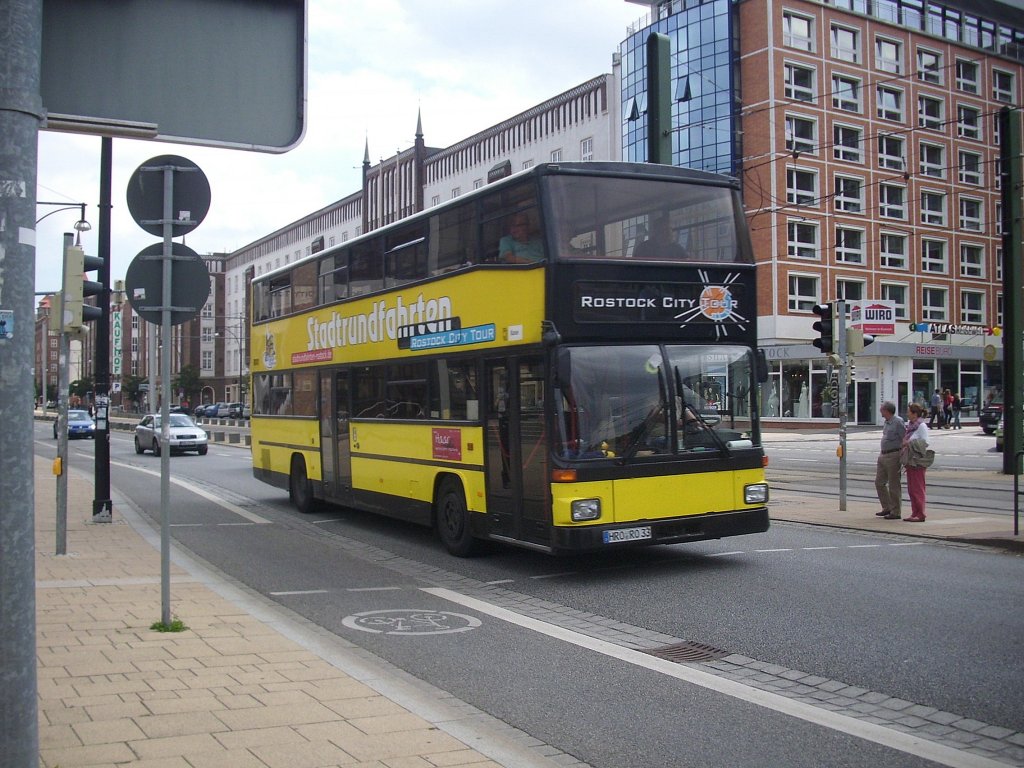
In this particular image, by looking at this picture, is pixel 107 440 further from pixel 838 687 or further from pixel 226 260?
pixel 226 260

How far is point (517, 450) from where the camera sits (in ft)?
32.7

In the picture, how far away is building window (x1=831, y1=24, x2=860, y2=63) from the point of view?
5391cm

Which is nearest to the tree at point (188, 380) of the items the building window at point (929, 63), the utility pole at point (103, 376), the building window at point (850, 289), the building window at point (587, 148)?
the building window at point (587, 148)

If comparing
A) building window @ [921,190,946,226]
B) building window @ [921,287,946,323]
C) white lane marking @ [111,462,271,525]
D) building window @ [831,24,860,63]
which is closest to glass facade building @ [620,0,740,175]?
building window @ [831,24,860,63]

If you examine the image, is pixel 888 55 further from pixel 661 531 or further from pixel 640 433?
pixel 661 531

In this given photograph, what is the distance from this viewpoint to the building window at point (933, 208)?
5741 centimetres

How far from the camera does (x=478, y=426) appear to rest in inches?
420

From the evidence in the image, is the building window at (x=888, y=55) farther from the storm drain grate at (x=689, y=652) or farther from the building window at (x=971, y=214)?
the storm drain grate at (x=689, y=652)

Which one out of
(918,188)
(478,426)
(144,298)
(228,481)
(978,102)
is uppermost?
(978,102)

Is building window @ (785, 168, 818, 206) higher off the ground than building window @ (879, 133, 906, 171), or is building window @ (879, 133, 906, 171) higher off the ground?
building window @ (879, 133, 906, 171)

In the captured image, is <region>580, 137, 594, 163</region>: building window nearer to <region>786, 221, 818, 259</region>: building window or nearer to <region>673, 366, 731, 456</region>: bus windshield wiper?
<region>786, 221, 818, 259</region>: building window

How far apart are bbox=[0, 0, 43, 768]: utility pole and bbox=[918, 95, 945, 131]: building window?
60415mm

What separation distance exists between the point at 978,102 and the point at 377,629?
203 ft

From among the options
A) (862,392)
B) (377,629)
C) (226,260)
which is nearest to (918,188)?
(862,392)
